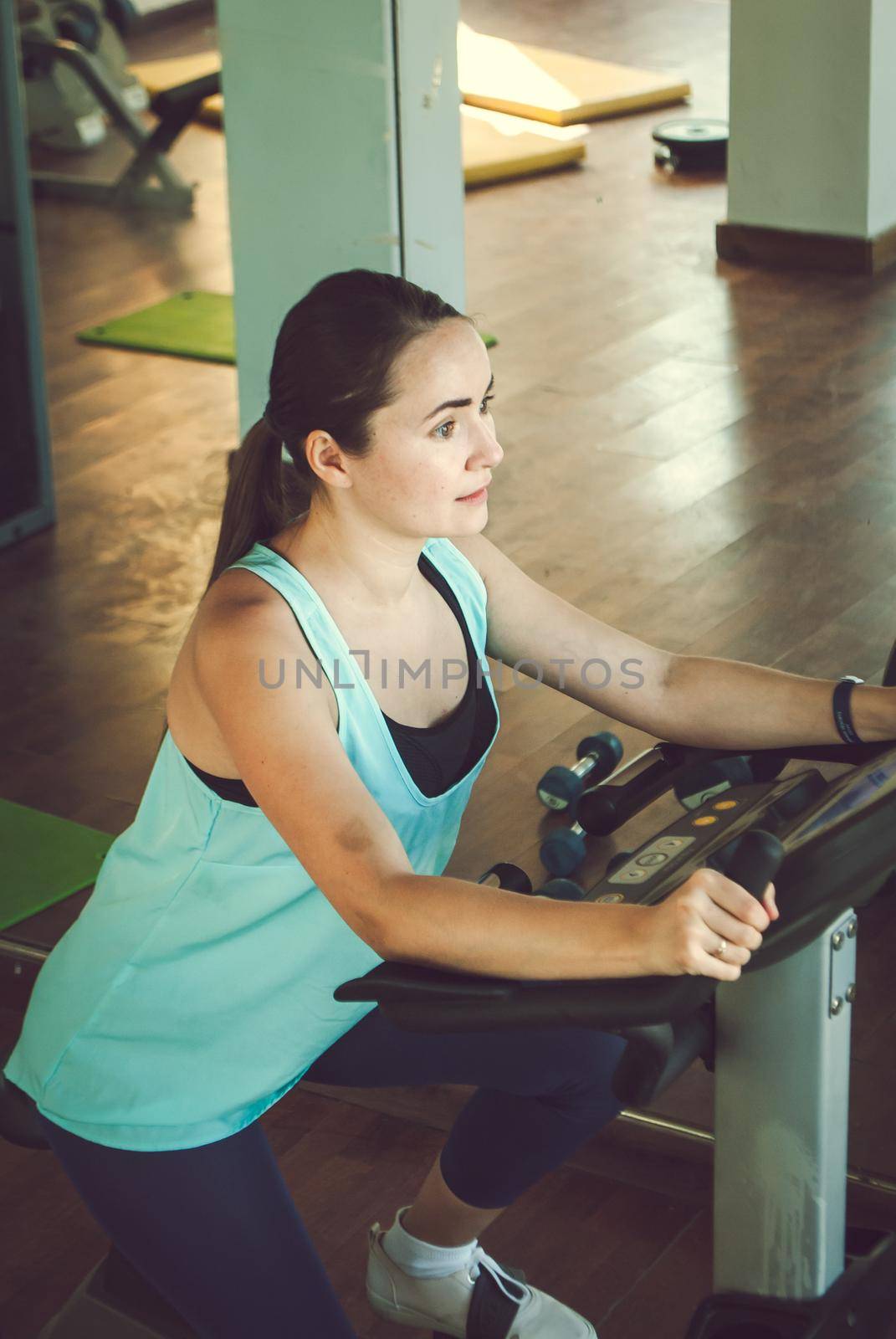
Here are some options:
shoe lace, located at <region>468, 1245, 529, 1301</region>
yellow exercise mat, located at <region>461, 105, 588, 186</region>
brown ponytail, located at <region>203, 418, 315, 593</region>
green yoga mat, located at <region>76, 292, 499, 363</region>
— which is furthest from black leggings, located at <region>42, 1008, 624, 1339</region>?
yellow exercise mat, located at <region>461, 105, 588, 186</region>

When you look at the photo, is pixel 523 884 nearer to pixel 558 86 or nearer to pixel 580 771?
pixel 580 771

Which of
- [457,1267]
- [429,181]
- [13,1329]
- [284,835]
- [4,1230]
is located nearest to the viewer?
[284,835]

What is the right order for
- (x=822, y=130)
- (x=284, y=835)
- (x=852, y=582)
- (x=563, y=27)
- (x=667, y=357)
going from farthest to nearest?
(x=563, y=27), (x=822, y=130), (x=667, y=357), (x=852, y=582), (x=284, y=835)

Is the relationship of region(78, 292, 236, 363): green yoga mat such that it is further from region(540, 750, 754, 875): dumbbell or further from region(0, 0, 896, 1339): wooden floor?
region(540, 750, 754, 875): dumbbell

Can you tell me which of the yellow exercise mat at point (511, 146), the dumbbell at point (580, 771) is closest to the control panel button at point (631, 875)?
the dumbbell at point (580, 771)

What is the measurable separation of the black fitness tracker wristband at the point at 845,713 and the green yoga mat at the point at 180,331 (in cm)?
362

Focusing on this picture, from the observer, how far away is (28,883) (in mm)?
2729

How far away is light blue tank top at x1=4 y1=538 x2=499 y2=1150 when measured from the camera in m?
1.54

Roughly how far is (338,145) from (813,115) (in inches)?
83.9

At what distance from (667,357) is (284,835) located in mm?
3751

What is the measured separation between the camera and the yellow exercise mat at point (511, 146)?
22.7 feet

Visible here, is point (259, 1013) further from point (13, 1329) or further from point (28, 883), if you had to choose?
point (28, 883)

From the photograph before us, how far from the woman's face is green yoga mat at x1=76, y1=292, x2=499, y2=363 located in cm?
360

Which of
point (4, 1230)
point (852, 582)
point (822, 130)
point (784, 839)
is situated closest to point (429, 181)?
point (852, 582)
